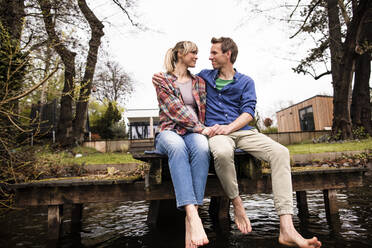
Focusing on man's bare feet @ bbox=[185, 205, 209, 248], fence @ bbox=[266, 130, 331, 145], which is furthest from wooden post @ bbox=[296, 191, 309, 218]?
fence @ bbox=[266, 130, 331, 145]

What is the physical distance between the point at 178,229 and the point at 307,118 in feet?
59.5

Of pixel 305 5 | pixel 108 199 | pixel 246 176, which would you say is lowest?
pixel 108 199

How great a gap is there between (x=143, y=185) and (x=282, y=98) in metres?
44.4

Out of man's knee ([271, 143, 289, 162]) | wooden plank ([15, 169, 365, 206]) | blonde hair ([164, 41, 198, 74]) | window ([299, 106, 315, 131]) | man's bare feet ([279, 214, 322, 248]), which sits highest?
window ([299, 106, 315, 131])

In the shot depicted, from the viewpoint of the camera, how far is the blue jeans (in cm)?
198

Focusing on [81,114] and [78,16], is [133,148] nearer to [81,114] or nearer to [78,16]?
[81,114]

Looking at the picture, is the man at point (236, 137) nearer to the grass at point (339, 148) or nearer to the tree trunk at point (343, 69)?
the grass at point (339, 148)

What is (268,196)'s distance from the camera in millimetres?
4715

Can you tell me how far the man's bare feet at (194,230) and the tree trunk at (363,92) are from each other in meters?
12.0

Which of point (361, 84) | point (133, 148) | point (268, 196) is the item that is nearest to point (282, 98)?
point (361, 84)

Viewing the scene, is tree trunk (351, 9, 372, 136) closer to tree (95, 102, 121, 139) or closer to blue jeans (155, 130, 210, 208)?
blue jeans (155, 130, 210, 208)

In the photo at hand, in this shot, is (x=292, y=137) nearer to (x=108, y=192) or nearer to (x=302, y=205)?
(x=302, y=205)

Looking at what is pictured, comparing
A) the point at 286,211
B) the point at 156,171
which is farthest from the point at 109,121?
the point at 286,211

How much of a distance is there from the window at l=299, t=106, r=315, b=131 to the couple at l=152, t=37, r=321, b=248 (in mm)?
17532
